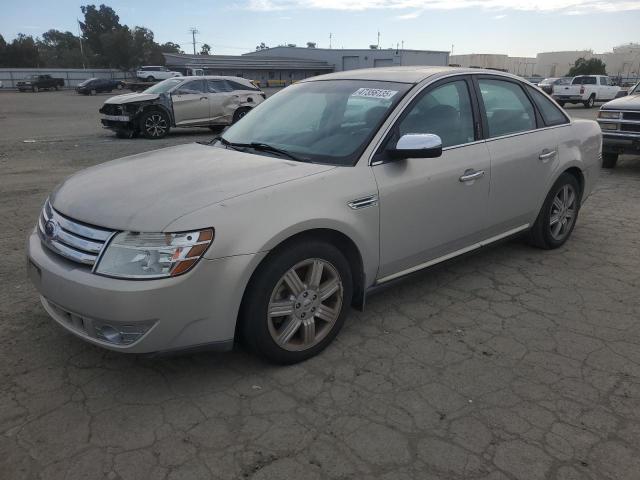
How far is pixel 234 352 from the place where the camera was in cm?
322

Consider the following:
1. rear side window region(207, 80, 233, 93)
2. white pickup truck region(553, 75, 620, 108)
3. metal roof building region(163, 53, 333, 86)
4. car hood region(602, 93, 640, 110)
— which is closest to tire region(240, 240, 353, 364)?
car hood region(602, 93, 640, 110)

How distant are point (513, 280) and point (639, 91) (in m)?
8.33

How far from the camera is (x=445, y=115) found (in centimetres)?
379

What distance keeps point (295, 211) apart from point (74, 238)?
1.17 m

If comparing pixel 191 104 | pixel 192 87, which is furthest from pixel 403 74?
pixel 192 87

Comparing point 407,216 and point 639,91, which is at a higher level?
point 639,91

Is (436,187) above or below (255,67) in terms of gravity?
below

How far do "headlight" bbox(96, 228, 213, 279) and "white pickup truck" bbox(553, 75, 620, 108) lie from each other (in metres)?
28.8

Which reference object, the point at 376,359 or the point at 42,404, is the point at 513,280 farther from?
the point at 42,404

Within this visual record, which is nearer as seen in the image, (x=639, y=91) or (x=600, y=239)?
(x=600, y=239)

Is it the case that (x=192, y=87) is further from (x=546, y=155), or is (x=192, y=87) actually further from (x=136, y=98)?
(x=546, y=155)

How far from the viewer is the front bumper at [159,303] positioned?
2.49 m

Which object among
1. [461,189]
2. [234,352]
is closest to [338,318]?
[234,352]

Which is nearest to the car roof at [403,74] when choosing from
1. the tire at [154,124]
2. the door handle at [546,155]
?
the door handle at [546,155]
